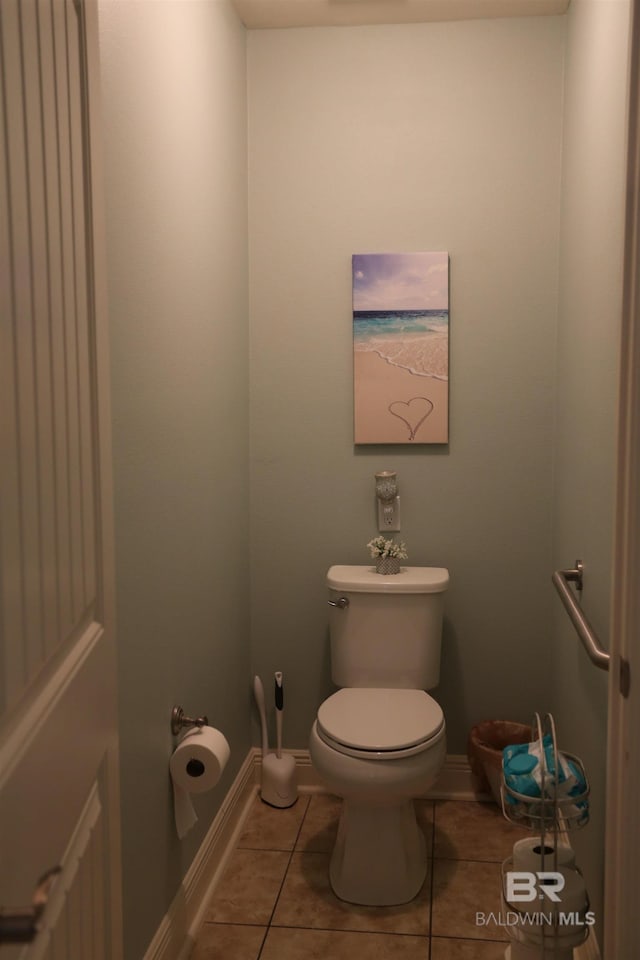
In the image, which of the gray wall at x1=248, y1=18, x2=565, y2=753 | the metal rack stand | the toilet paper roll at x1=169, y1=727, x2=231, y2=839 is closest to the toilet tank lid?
the gray wall at x1=248, y1=18, x2=565, y2=753

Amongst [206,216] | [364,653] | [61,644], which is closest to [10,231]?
[61,644]

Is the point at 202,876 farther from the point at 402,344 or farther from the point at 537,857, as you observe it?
the point at 402,344

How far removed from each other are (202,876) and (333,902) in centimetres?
37

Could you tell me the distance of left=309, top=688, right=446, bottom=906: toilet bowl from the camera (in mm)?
2328

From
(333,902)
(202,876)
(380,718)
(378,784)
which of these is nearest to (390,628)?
(380,718)

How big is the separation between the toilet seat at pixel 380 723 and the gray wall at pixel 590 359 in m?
0.40

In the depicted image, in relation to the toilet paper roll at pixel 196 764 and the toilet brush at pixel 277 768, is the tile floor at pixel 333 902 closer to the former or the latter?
the toilet brush at pixel 277 768

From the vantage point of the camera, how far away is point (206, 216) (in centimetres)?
243

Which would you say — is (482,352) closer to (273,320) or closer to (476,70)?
(273,320)

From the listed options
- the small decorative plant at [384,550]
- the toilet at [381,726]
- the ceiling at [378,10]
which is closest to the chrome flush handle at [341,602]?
the toilet at [381,726]

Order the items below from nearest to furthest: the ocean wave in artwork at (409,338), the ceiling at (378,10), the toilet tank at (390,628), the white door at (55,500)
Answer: the white door at (55,500), the ceiling at (378,10), the toilet tank at (390,628), the ocean wave in artwork at (409,338)

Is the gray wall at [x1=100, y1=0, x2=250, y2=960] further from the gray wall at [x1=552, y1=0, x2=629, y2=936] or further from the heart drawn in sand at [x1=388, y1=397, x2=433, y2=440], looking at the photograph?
the gray wall at [x1=552, y1=0, x2=629, y2=936]

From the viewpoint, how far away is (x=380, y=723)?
2.46 metres

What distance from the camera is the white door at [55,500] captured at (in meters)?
0.88
